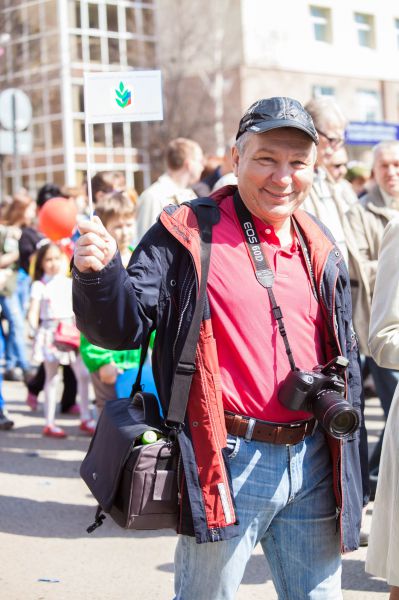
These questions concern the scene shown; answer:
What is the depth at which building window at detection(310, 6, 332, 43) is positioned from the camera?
A: 132ft

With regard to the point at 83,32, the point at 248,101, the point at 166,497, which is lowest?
the point at 166,497

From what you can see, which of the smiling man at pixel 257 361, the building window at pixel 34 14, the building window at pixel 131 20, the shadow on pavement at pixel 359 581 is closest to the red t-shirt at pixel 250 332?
the smiling man at pixel 257 361

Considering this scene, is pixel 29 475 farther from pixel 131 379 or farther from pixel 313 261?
pixel 313 261

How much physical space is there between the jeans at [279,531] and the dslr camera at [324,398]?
6.6 inches

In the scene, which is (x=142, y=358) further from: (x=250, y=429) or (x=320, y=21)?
(x=320, y=21)

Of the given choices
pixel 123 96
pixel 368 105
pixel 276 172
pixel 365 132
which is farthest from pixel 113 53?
pixel 276 172

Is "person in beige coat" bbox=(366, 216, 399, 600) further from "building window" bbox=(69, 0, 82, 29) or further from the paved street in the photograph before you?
"building window" bbox=(69, 0, 82, 29)

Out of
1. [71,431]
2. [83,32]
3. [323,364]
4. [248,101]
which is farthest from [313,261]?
[83,32]

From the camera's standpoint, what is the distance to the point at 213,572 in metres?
2.75

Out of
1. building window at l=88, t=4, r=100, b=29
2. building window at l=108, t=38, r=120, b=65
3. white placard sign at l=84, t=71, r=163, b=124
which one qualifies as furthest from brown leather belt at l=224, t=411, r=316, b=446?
building window at l=88, t=4, r=100, b=29

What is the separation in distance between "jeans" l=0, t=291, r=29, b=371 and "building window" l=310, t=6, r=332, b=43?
32.3 meters

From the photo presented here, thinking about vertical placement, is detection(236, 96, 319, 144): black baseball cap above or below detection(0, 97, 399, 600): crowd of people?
above

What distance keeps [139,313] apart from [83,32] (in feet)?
139

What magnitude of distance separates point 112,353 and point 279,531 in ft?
10.1
